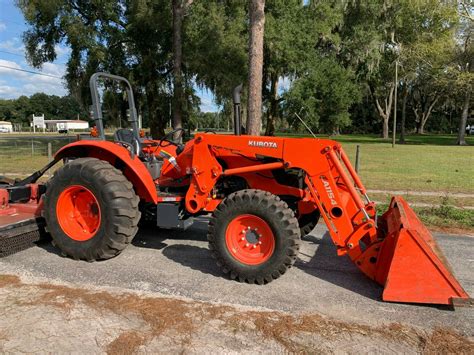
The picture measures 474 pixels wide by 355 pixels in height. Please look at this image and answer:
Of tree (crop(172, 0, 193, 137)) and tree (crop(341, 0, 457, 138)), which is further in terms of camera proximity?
tree (crop(341, 0, 457, 138))

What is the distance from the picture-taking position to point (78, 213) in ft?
17.2

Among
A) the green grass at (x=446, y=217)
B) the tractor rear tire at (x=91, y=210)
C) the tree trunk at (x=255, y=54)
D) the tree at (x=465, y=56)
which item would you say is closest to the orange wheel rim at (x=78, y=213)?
the tractor rear tire at (x=91, y=210)

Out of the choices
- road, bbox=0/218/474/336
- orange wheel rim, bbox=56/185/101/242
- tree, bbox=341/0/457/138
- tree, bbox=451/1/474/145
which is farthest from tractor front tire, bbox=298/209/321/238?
tree, bbox=451/1/474/145

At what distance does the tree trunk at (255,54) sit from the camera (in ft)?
34.8

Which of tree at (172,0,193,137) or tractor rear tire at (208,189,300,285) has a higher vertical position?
tree at (172,0,193,137)

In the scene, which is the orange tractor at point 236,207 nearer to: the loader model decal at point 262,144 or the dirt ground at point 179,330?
the loader model decal at point 262,144

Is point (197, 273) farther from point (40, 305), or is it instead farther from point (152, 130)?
point (152, 130)

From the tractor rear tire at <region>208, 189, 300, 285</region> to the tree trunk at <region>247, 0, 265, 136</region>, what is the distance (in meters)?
7.04

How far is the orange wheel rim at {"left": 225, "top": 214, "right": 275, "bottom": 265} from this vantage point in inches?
172

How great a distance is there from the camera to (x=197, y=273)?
467 centimetres

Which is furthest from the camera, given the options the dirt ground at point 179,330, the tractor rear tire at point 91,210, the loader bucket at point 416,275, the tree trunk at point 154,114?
the tree trunk at point 154,114

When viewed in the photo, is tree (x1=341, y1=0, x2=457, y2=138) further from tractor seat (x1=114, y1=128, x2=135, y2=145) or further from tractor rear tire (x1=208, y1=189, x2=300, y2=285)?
tractor rear tire (x1=208, y1=189, x2=300, y2=285)

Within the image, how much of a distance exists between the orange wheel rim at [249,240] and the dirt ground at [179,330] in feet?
2.35

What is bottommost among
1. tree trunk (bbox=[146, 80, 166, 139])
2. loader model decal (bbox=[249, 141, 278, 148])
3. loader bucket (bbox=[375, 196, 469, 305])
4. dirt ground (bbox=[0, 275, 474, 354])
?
dirt ground (bbox=[0, 275, 474, 354])
